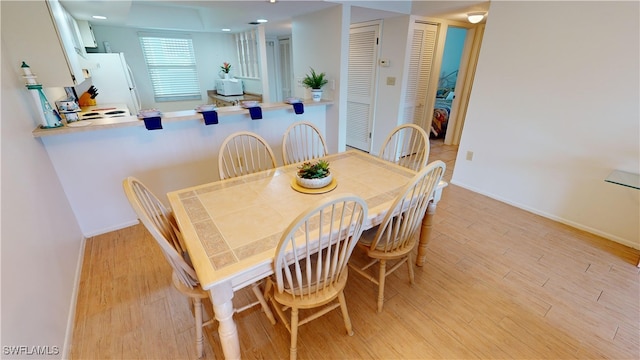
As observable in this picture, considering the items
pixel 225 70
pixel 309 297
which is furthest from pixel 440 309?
pixel 225 70

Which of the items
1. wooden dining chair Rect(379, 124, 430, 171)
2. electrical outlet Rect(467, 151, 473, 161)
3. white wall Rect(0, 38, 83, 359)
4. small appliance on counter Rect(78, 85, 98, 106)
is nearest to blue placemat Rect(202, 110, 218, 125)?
white wall Rect(0, 38, 83, 359)

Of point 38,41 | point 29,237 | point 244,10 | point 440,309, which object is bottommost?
point 440,309

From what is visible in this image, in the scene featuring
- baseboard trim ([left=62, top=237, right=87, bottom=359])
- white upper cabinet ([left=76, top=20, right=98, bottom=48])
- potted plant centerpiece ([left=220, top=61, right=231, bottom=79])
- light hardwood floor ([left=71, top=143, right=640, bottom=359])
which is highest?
white upper cabinet ([left=76, top=20, right=98, bottom=48])

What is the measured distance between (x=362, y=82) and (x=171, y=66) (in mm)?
3897

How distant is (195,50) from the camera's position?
5.44 m

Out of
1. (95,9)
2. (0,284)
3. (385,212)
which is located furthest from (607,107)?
(95,9)

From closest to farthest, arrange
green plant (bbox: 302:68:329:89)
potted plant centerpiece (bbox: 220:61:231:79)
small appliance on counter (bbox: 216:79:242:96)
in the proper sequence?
green plant (bbox: 302:68:329:89) → small appliance on counter (bbox: 216:79:242:96) → potted plant centerpiece (bbox: 220:61:231:79)

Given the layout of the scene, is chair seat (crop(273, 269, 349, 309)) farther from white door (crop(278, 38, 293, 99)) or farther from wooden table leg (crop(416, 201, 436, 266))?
white door (crop(278, 38, 293, 99))

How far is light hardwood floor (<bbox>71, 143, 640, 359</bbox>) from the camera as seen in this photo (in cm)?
142

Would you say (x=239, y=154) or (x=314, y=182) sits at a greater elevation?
(x=314, y=182)

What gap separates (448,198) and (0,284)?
335cm

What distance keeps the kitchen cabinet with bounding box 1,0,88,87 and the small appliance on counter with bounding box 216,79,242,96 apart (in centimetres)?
347

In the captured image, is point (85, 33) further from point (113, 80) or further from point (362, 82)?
point (362, 82)

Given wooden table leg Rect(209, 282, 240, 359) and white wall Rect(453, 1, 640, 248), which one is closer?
wooden table leg Rect(209, 282, 240, 359)
